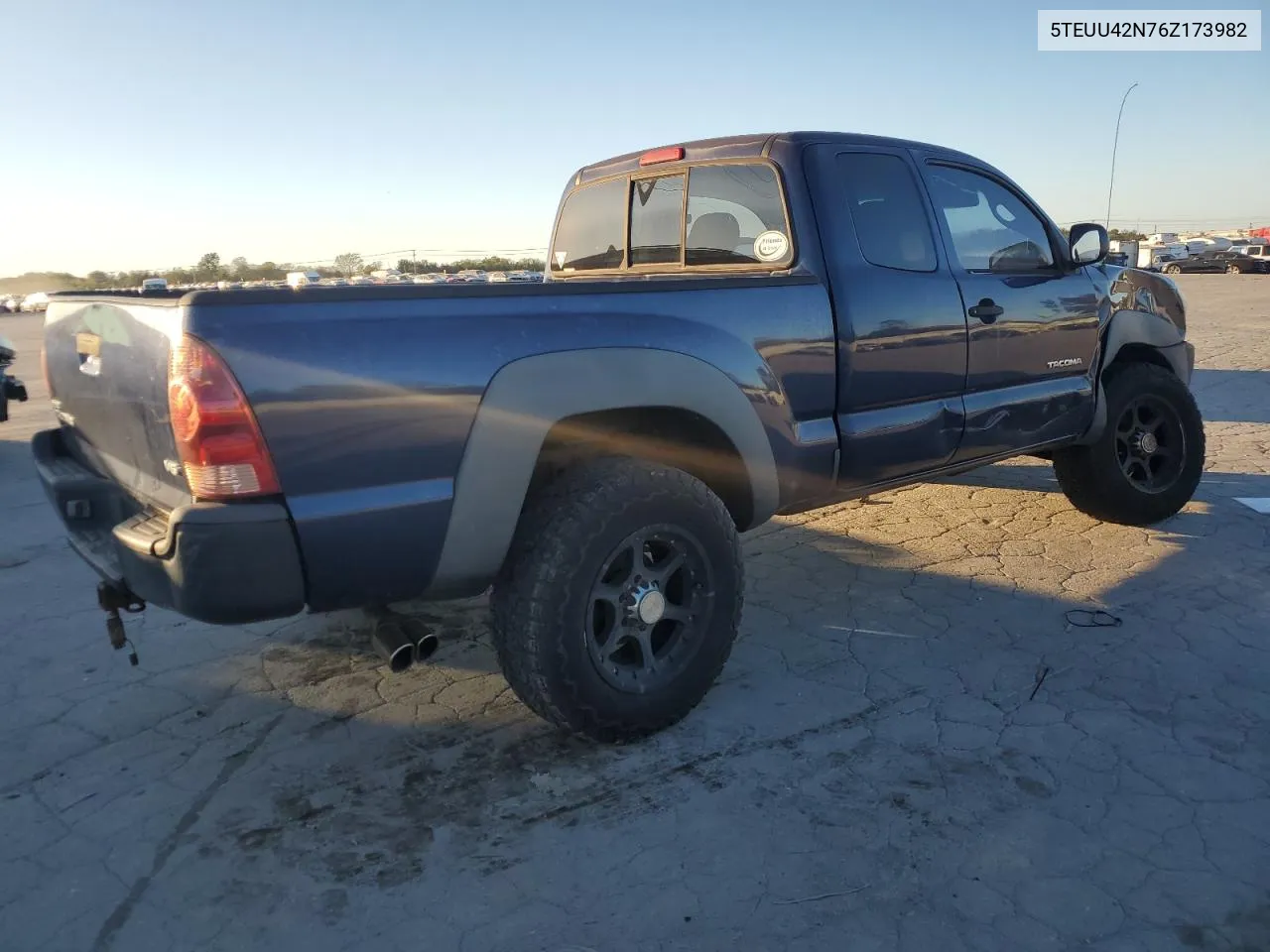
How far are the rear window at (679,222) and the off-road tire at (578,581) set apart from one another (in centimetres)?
118

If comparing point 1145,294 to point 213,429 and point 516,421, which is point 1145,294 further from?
point 213,429

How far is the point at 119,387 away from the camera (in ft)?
8.66

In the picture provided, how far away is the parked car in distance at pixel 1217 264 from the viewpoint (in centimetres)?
3972

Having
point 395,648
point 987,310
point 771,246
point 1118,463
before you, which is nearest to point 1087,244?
point 987,310

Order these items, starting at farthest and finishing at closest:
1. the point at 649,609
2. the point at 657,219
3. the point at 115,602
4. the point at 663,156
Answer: the point at 657,219 → the point at 663,156 → the point at 649,609 → the point at 115,602

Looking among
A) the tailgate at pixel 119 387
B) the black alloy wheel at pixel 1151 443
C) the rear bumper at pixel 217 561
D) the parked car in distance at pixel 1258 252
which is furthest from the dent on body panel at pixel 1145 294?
the parked car in distance at pixel 1258 252

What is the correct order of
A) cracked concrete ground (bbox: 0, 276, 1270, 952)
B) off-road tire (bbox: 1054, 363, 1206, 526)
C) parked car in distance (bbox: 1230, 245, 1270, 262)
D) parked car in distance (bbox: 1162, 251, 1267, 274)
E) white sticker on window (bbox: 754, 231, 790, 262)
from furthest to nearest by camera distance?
1. parked car in distance (bbox: 1230, 245, 1270, 262)
2. parked car in distance (bbox: 1162, 251, 1267, 274)
3. off-road tire (bbox: 1054, 363, 1206, 526)
4. white sticker on window (bbox: 754, 231, 790, 262)
5. cracked concrete ground (bbox: 0, 276, 1270, 952)

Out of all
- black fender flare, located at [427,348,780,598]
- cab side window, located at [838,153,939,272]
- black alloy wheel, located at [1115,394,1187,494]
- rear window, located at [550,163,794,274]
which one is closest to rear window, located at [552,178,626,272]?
rear window, located at [550,163,794,274]

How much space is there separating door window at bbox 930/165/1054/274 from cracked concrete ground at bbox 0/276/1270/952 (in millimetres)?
1509

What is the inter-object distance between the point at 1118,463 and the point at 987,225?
1.62 metres

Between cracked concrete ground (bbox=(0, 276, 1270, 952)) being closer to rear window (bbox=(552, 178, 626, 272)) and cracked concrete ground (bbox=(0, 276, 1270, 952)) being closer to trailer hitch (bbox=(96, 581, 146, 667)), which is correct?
trailer hitch (bbox=(96, 581, 146, 667))

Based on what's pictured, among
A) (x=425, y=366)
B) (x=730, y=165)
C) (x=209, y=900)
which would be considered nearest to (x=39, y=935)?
(x=209, y=900)

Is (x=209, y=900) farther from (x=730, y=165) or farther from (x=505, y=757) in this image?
(x=730, y=165)

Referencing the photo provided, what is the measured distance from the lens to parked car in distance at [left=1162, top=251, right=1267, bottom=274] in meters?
39.7
